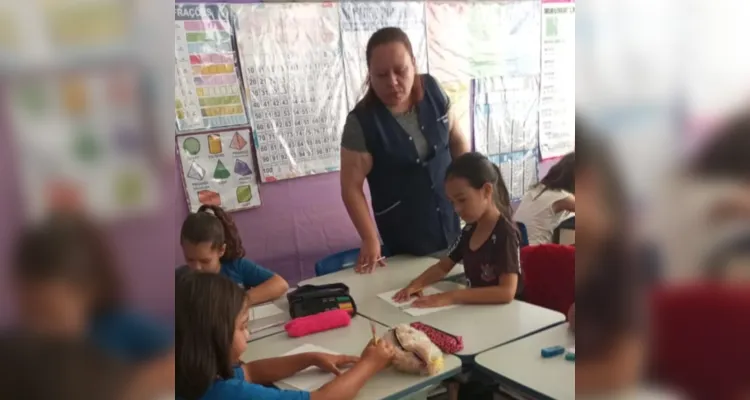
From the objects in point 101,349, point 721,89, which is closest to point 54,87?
point 101,349

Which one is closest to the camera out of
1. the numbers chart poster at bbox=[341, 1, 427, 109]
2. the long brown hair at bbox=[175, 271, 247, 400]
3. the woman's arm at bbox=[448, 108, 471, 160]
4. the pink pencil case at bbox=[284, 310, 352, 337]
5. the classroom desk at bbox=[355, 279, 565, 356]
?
the long brown hair at bbox=[175, 271, 247, 400]

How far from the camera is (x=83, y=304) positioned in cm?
44

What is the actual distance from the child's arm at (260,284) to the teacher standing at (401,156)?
0.34 m

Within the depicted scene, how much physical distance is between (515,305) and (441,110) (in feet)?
2.81

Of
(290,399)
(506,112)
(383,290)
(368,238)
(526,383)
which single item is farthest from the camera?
(506,112)

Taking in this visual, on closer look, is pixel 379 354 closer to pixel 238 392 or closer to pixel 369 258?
pixel 238 392

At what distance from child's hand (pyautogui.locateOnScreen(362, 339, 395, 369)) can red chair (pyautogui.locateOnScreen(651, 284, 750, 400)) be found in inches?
42.1

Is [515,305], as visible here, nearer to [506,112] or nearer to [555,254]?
[555,254]

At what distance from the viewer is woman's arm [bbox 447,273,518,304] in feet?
6.37

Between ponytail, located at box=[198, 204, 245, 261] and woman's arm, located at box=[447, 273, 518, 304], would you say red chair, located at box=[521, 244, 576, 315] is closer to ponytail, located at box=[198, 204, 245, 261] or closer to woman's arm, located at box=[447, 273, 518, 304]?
woman's arm, located at box=[447, 273, 518, 304]

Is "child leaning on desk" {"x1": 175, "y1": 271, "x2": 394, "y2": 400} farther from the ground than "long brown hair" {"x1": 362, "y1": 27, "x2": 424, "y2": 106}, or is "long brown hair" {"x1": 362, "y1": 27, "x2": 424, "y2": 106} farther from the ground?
"long brown hair" {"x1": 362, "y1": 27, "x2": 424, "y2": 106}

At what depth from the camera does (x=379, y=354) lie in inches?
60.1

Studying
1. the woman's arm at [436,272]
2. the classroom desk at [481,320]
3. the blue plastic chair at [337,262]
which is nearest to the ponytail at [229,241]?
the blue plastic chair at [337,262]

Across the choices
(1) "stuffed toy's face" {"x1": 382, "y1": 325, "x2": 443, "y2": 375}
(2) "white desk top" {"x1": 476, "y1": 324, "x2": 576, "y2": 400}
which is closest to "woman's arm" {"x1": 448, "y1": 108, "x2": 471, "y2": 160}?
(2) "white desk top" {"x1": 476, "y1": 324, "x2": 576, "y2": 400}
